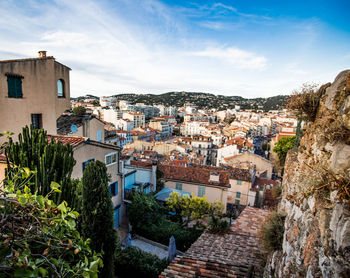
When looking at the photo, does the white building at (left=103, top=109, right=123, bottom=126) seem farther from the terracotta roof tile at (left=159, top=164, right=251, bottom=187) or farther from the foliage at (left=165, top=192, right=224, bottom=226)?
the foliage at (left=165, top=192, right=224, bottom=226)

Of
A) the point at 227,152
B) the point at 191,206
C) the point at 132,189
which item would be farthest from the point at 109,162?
the point at 227,152

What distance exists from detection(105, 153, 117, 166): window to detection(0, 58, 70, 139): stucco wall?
10.6 ft

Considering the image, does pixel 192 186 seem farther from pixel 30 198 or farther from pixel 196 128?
pixel 196 128

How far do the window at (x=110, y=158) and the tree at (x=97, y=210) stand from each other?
5.02 metres

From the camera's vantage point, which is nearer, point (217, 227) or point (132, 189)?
point (217, 227)

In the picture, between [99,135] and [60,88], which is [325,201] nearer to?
[60,88]

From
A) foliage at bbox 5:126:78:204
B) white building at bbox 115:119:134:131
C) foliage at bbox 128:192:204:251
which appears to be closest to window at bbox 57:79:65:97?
foliage at bbox 5:126:78:204

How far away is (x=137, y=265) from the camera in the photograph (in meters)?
9.59

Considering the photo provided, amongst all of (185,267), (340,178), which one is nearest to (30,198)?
(340,178)

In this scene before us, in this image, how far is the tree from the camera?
23.7 ft

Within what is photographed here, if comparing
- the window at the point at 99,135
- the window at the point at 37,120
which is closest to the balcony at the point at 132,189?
the window at the point at 99,135

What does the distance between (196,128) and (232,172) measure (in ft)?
208

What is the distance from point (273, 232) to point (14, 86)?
463 inches

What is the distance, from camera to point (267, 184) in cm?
2455
